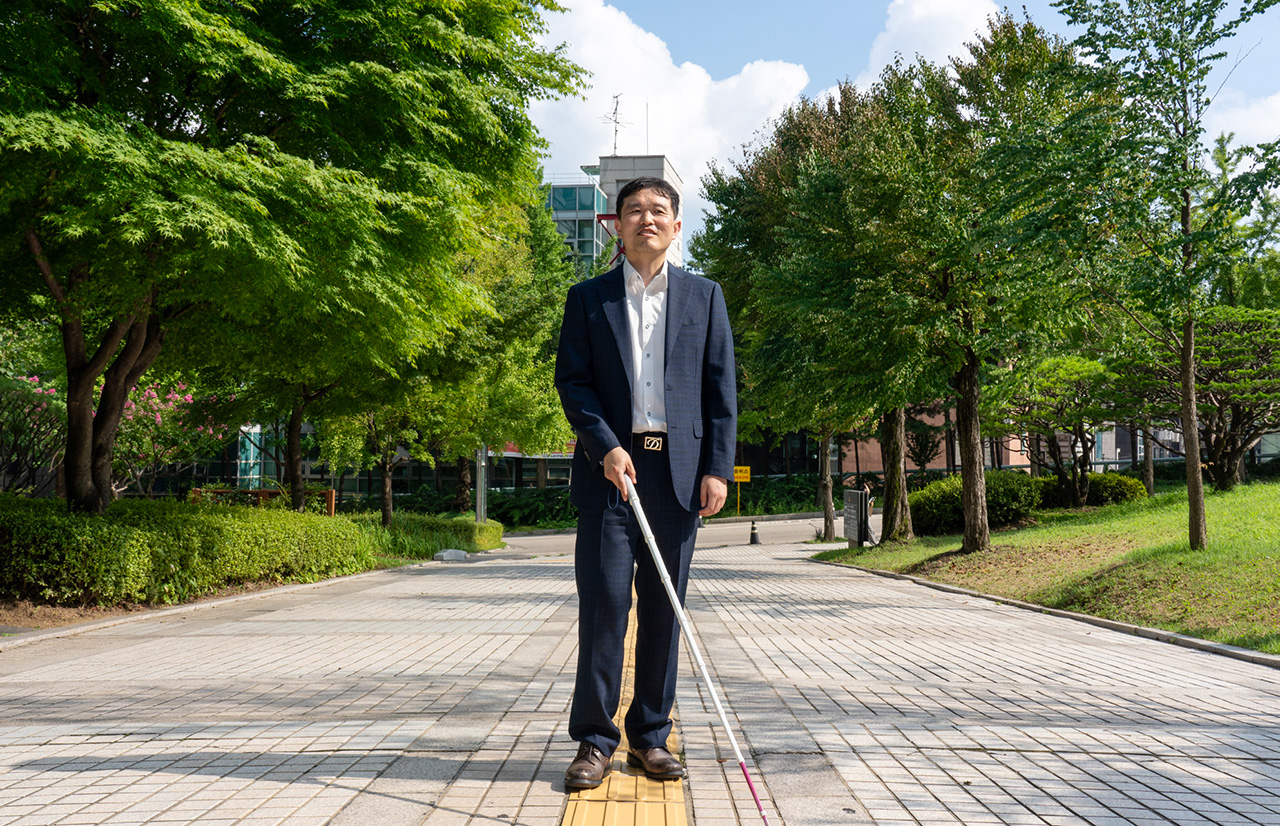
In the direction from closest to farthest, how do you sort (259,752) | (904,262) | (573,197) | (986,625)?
(259,752), (986,625), (904,262), (573,197)

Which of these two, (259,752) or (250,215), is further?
(250,215)

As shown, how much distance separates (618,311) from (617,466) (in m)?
0.71

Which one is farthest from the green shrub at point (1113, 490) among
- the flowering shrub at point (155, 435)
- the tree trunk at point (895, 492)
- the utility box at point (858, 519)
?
the flowering shrub at point (155, 435)

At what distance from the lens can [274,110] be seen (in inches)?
419

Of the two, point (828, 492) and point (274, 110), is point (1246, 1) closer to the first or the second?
point (274, 110)

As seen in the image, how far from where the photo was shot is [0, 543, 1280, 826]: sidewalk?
3.18m

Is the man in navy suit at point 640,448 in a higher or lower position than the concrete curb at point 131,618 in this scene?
higher

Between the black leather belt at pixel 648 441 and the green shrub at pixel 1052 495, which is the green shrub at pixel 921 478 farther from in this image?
the black leather belt at pixel 648 441

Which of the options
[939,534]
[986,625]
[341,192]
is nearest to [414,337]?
[341,192]

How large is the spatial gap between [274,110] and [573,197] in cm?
5357

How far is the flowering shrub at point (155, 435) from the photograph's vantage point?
79.0 ft

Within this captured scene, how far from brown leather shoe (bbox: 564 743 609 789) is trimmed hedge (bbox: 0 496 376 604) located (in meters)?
8.29

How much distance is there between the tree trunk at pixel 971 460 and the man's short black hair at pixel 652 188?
13.9 m

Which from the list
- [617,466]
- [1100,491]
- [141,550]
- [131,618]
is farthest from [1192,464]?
A: [1100,491]
